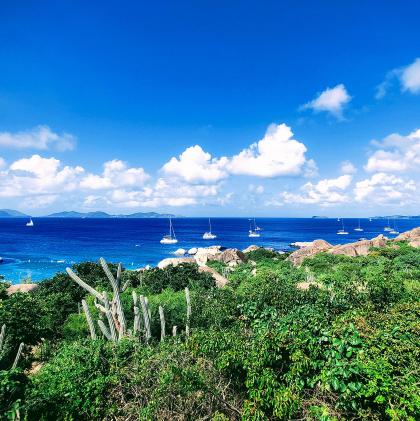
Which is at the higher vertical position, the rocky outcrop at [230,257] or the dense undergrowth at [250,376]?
the dense undergrowth at [250,376]

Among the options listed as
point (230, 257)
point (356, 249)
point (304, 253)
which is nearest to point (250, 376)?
point (230, 257)

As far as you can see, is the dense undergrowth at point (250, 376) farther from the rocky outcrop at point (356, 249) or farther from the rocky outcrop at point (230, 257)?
the rocky outcrop at point (356, 249)

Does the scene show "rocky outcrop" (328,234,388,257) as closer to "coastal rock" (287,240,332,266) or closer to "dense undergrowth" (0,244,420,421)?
"coastal rock" (287,240,332,266)

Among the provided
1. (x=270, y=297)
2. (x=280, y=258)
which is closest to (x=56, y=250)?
(x=280, y=258)

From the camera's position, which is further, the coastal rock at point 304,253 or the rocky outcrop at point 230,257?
the rocky outcrop at point 230,257

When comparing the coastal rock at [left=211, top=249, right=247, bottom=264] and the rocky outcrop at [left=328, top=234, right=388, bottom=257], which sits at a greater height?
the rocky outcrop at [left=328, top=234, right=388, bottom=257]

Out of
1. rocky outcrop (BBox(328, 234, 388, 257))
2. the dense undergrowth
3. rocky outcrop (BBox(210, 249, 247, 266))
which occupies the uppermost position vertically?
the dense undergrowth

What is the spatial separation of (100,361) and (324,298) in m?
8.65

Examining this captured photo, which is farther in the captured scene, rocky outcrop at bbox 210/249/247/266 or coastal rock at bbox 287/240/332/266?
rocky outcrop at bbox 210/249/247/266

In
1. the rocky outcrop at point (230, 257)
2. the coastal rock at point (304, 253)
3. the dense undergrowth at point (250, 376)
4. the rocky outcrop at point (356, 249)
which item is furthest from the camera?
the rocky outcrop at point (230, 257)

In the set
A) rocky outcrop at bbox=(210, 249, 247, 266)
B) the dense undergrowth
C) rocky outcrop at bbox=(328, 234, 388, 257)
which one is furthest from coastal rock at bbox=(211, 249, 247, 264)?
the dense undergrowth

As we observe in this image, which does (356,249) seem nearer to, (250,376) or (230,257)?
(230,257)

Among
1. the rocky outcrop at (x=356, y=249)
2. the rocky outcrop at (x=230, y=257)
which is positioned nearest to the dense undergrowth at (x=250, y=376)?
the rocky outcrop at (x=230, y=257)

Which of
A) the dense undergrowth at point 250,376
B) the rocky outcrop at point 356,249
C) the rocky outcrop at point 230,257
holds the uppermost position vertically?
the dense undergrowth at point 250,376
